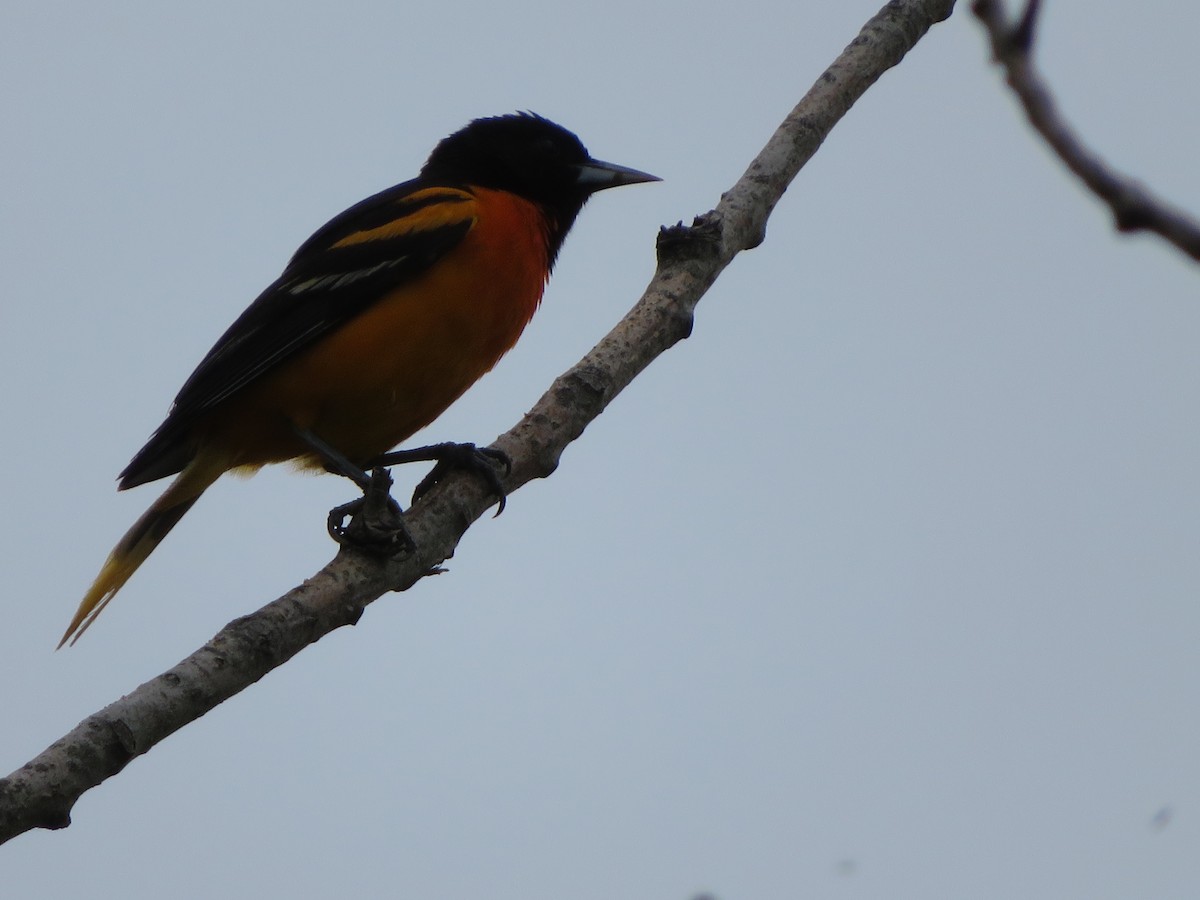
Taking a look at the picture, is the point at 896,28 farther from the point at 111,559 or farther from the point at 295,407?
the point at 111,559

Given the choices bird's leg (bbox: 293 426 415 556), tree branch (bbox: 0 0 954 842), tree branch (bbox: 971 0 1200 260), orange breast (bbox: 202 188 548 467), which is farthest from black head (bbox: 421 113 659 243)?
tree branch (bbox: 971 0 1200 260)

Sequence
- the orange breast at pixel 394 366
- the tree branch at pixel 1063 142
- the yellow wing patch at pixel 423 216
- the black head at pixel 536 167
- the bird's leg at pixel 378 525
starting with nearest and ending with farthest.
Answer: the tree branch at pixel 1063 142, the bird's leg at pixel 378 525, the orange breast at pixel 394 366, the yellow wing patch at pixel 423 216, the black head at pixel 536 167

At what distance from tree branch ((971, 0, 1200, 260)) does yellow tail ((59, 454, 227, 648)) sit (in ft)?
16.4

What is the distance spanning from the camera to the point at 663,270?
15.1ft

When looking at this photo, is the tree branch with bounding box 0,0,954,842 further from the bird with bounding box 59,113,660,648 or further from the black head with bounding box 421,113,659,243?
the black head with bounding box 421,113,659,243

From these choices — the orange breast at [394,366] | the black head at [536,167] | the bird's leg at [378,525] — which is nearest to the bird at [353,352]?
the orange breast at [394,366]

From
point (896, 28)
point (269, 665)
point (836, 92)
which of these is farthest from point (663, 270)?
point (269, 665)

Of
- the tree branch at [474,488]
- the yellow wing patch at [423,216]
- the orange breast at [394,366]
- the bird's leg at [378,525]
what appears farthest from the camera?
the yellow wing patch at [423,216]

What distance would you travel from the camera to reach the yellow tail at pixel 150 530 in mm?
5605

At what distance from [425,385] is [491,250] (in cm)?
72

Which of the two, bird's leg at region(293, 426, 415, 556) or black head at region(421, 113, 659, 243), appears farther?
black head at region(421, 113, 659, 243)

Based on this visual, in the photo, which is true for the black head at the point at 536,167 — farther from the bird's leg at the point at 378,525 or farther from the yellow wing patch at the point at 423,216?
the bird's leg at the point at 378,525

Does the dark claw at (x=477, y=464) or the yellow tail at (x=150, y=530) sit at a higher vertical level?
→ the yellow tail at (x=150, y=530)

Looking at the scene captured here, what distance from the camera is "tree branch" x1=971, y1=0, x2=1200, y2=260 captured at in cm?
119
